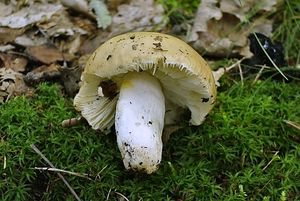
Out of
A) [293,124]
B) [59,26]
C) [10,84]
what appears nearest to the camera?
[293,124]

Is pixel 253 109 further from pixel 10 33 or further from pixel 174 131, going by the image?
pixel 10 33

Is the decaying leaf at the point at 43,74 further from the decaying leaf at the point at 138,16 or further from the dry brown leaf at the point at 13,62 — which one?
the decaying leaf at the point at 138,16

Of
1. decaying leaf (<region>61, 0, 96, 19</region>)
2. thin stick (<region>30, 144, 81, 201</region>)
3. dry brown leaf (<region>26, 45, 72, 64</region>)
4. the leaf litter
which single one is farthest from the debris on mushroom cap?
decaying leaf (<region>61, 0, 96, 19</region>)

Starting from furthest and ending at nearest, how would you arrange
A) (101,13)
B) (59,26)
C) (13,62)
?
(101,13), (59,26), (13,62)

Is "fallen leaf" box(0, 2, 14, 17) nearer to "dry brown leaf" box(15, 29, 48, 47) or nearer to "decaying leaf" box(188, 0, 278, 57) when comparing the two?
"dry brown leaf" box(15, 29, 48, 47)

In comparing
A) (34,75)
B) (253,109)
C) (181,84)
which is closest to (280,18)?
(253,109)

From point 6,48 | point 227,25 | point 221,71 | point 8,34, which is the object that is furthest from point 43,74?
point 227,25

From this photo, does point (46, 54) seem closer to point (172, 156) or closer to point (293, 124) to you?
point (172, 156)

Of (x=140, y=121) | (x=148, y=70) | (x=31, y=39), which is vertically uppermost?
(x=148, y=70)
